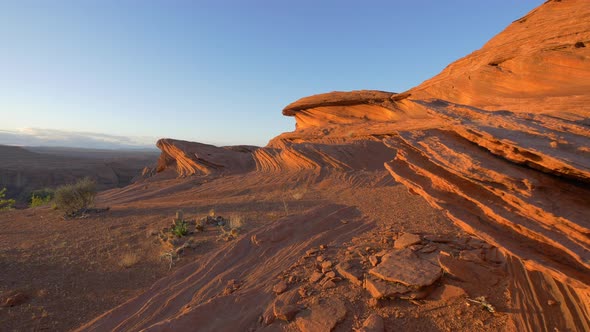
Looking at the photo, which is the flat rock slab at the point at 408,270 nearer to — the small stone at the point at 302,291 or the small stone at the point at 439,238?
the small stone at the point at 439,238

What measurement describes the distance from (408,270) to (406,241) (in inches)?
44.5

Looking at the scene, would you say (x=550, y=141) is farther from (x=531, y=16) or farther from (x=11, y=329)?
(x=531, y=16)

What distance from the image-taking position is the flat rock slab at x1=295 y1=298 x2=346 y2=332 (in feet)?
11.9

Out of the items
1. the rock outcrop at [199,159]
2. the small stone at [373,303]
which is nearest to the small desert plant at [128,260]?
the small stone at [373,303]

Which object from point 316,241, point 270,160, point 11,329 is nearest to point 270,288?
point 316,241

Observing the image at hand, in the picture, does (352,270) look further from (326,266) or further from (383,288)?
(383,288)

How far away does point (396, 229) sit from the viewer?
21.7ft

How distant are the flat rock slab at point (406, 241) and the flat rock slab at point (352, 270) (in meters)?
0.81

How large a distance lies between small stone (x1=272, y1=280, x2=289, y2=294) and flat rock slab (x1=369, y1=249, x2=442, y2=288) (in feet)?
4.40

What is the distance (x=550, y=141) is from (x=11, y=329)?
25.8 ft

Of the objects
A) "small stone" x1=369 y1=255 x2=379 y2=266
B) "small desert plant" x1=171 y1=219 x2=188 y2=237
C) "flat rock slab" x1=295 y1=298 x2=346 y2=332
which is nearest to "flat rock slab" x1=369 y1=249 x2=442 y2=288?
"small stone" x1=369 y1=255 x2=379 y2=266

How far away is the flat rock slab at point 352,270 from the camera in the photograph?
4460 millimetres

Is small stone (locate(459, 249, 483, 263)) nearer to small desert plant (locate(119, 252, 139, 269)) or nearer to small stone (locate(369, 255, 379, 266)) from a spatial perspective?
small stone (locate(369, 255, 379, 266))

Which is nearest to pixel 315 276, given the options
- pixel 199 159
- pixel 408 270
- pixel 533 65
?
pixel 408 270
